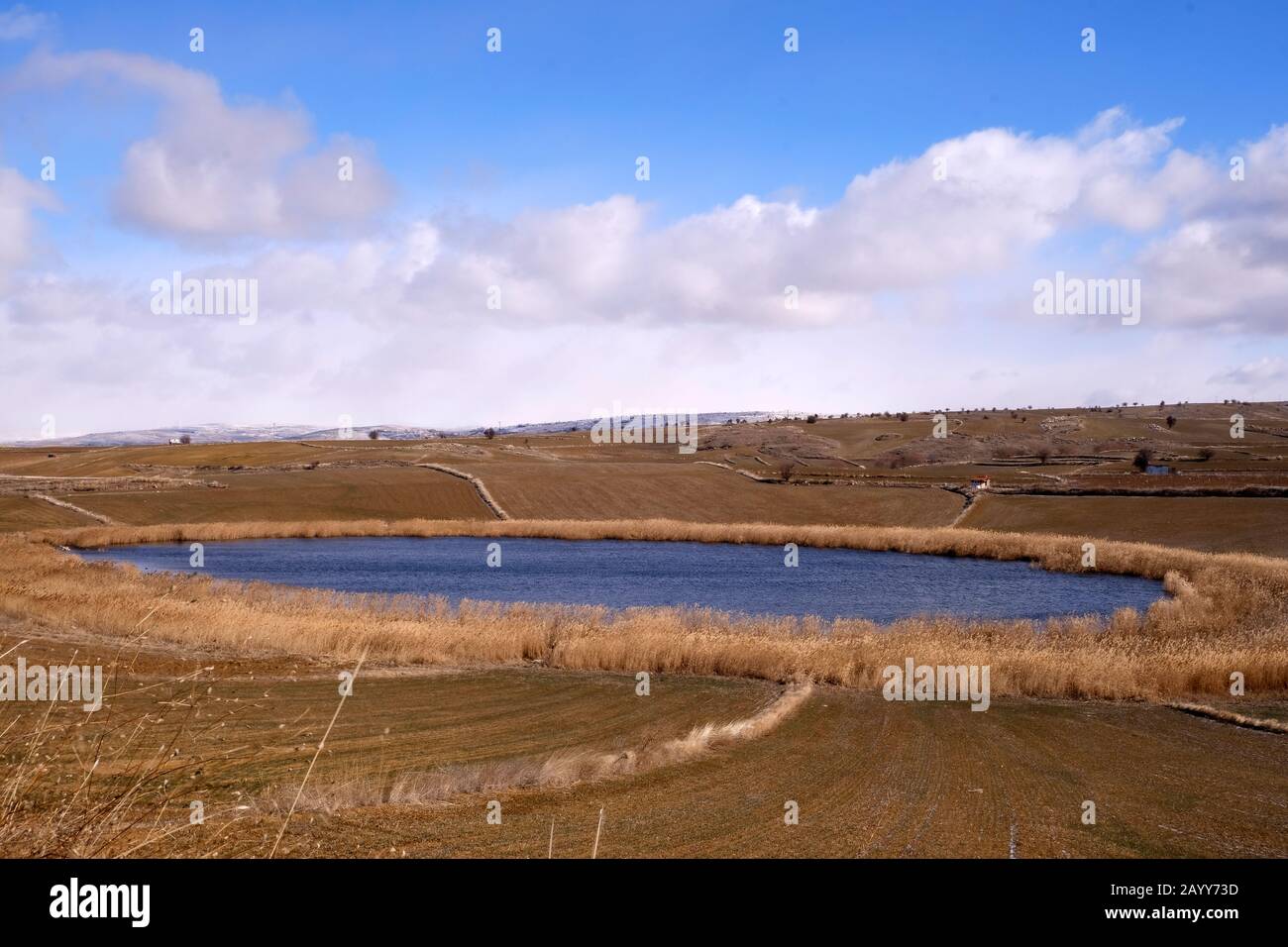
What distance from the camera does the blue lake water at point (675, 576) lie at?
3831 centimetres

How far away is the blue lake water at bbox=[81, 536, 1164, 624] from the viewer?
3831cm

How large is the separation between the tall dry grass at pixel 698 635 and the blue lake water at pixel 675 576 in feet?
19.4

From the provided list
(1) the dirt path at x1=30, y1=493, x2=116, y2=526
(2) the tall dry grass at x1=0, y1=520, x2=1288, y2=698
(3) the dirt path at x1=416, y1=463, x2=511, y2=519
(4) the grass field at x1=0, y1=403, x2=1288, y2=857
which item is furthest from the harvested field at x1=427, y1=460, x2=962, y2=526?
(2) the tall dry grass at x1=0, y1=520, x2=1288, y2=698

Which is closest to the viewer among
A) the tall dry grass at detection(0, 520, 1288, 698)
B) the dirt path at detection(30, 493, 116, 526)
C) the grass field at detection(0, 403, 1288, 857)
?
the grass field at detection(0, 403, 1288, 857)

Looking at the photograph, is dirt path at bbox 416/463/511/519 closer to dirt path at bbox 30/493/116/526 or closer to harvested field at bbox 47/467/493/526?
harvested field at bbox 47/467/493/526

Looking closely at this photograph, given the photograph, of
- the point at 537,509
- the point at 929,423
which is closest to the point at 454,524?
the point at 537,509

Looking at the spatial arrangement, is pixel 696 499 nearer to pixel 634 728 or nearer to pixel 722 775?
pixel 634 728

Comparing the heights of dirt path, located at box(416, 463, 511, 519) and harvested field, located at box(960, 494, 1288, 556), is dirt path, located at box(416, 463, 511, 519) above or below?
above

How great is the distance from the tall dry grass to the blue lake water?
5916 millimetres

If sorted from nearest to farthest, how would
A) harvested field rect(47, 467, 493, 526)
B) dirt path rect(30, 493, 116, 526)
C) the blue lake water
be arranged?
the blue lake water < dirt path rect(30, 493, 116, 526) < harvested field rect(47, 467, 493, 526)

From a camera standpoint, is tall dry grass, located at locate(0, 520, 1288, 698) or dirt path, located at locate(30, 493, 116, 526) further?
dirt path, located at locate(30, 493, 116, 526)

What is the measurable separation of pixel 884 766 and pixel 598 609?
15575mm
